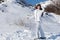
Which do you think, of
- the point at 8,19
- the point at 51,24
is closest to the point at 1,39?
the point at 8,19

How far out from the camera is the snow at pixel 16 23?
6.85 ft

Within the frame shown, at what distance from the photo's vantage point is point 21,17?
2521mm

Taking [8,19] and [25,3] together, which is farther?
[25,3]

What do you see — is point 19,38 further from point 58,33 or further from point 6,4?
point 6,4

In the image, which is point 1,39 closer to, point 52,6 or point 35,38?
point 35,38

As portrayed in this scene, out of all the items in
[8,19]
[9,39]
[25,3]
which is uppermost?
[25,3]

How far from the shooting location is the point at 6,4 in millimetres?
2916

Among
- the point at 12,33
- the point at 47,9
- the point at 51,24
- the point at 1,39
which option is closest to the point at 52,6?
the point at 47,9

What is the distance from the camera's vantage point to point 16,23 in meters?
2.42

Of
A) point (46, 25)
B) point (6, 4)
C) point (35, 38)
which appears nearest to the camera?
point (35, 38)

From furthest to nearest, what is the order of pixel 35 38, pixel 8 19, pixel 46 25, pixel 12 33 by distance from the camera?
pixel 8 19 < pixel 46 25 < pixel 12 33 < pixel 35 38

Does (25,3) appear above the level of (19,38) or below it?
above

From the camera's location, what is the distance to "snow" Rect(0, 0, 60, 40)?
2.09 metres

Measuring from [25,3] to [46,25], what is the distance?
35.5 inches
